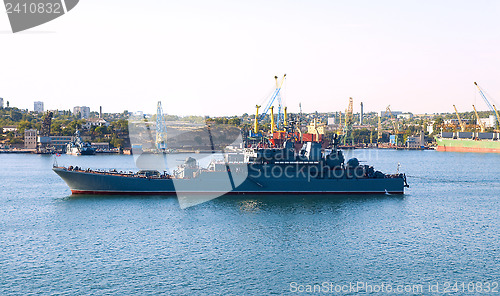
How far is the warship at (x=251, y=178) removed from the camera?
155 ft

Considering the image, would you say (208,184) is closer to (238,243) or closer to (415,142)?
(238,243)

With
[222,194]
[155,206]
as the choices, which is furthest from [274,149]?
[155,206]

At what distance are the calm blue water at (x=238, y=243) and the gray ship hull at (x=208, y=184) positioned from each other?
52.9 inches

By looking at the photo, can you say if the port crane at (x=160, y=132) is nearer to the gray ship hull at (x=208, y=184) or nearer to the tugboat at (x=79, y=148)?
the tugboat at (x=79, y=148)

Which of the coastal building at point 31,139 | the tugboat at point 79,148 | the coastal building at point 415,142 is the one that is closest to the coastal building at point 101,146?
the tugboat at point 79,148

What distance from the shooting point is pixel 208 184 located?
155 ft

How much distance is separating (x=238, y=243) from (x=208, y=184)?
55.8 ft

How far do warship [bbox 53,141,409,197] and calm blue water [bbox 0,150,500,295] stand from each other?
148 cm

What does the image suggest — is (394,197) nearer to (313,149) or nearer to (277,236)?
(313,149)

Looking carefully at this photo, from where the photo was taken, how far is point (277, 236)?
32.8 metres

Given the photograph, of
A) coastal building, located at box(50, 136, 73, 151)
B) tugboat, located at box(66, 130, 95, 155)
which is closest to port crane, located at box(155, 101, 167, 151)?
tugboat, located at box(66, 130, 95, 155)

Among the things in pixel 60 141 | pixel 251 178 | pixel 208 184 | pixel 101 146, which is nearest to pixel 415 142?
pixel 101 146

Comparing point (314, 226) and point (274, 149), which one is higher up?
point (274, 149)

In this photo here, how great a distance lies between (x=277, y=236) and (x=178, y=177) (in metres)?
18.6
